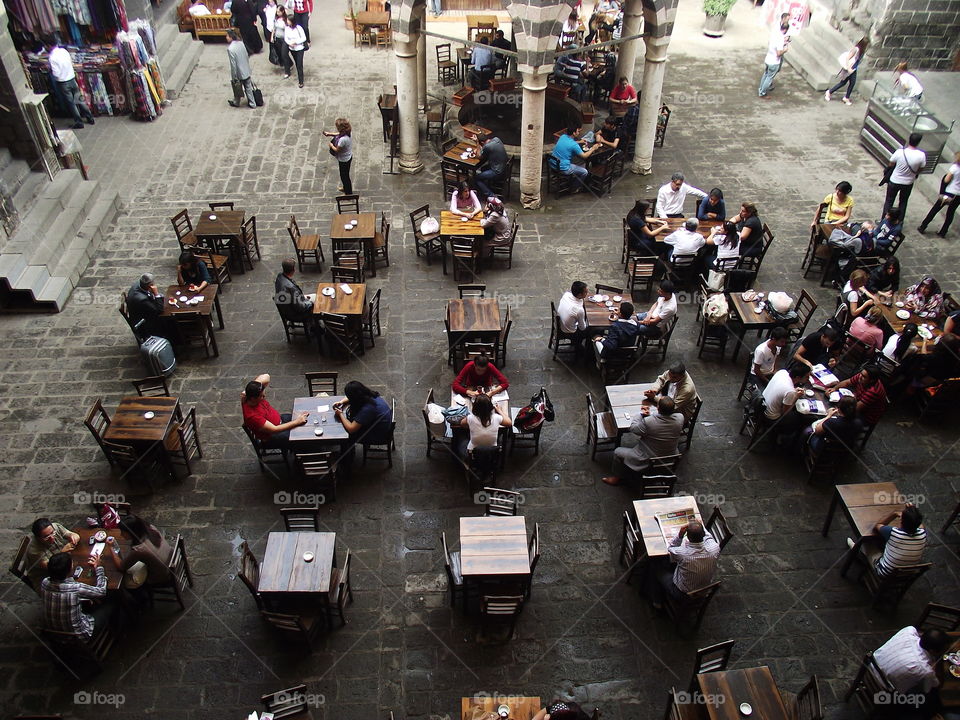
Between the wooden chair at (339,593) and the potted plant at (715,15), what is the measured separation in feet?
59.7

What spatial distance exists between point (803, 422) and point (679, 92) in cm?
1133

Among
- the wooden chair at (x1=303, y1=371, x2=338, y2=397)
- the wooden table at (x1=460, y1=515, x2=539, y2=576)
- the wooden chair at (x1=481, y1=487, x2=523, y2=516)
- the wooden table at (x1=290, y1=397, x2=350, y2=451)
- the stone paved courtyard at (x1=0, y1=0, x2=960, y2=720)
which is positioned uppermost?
the wooden table at (x1=460, y1=515, x2=539, y2=576)

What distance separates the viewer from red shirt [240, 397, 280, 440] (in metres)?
7.80

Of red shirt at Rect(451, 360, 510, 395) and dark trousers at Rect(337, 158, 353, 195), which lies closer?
red shirt at Rect(451, 360, 510, 395)

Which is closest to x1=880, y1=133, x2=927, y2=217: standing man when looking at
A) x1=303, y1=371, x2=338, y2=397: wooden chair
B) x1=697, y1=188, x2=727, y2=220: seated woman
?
x1=697, y1=188, x2=727, y2=220: seated woman

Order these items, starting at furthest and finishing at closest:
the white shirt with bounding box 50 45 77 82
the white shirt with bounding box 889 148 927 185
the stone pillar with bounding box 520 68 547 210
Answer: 1. the white shirt with bounding box 50 45 77 82
2. the white shirt with bounding box 889 148 927 185
3. the stone pillar with bounding box 520 68 547 210

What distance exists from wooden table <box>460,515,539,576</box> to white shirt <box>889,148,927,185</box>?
9521 mm

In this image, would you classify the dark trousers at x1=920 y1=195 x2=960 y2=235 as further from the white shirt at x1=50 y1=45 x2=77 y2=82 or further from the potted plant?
the white shirt at x1=50 y1=45 x2=77 y2=82

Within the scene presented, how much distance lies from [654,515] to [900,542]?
214 cm

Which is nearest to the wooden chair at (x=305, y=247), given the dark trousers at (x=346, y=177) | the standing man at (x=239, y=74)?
the dark trousers at (x=346, y=177)

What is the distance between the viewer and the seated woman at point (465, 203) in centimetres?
1137

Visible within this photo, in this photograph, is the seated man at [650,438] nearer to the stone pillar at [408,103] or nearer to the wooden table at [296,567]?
the wooden table at [296,567]

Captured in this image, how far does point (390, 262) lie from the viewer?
1173 centimetres

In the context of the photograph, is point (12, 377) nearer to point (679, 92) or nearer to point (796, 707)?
point (796, 707)
